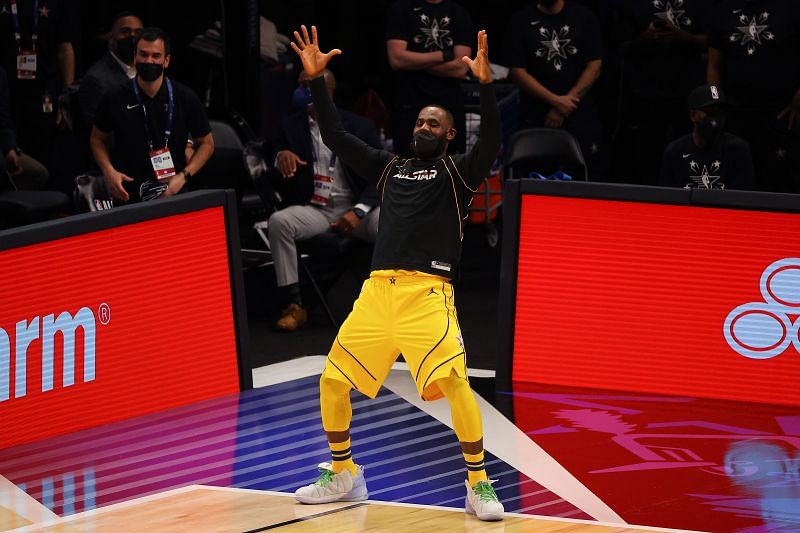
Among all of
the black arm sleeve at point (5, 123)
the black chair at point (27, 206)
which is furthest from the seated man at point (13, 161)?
the black chair at point (27, 206)

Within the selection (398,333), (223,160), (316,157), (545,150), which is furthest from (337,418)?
(545,150)

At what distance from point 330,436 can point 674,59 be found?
5248 mm

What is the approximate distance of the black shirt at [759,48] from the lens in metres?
9.05

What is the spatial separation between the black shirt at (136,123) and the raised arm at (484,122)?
2.96 meters

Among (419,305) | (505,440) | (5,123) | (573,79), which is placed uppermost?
(573,79)

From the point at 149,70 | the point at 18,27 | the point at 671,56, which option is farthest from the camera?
the point at 671,56

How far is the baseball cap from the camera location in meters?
8.23

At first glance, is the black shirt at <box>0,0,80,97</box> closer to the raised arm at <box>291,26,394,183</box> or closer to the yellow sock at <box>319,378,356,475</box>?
the raised arm at <box>291,26,394,183</box>

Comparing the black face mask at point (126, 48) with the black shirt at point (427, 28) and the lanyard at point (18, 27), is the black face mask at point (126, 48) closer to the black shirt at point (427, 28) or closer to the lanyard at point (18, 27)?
the lanyard at point (18, 27)

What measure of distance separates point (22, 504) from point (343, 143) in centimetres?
206

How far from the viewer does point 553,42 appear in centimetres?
970

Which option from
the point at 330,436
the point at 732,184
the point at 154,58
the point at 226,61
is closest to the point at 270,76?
the point at 226,61

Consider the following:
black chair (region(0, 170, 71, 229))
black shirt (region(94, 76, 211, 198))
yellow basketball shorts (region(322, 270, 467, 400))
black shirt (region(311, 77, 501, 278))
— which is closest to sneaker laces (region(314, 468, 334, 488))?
yellow basketball shorts (region(322, 270, 467, 400))

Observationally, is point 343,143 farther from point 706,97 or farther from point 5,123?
point 5,123
